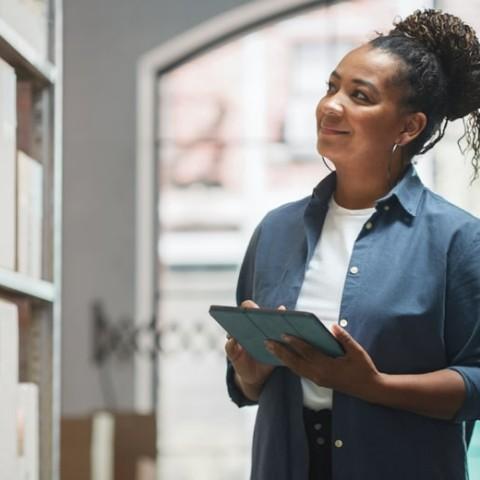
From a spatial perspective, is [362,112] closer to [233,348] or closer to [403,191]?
[403,191]

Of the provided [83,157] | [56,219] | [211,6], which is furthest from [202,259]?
[56,219]

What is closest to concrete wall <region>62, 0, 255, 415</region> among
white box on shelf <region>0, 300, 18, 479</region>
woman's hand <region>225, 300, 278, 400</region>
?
white box on shelf <region>0, 300, 18, 479</region>

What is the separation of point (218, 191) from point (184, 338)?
666 millimetres

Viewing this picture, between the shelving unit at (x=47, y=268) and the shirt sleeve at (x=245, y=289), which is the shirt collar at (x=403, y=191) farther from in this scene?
the shelving unit at (x=47, y=268)

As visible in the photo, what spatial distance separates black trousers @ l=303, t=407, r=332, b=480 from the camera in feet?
5.43

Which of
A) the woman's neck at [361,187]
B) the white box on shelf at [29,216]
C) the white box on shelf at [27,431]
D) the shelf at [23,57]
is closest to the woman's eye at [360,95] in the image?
the woman's neck at [361,187]

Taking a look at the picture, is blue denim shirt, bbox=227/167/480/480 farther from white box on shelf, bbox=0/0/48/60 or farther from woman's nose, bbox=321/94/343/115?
white box on shelf, bbox=0/0/48/60

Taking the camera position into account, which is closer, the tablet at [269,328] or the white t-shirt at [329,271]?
the tablet at [269,328]

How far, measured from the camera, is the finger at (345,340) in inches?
60.9

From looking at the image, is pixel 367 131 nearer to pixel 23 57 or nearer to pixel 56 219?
pixel 23 57

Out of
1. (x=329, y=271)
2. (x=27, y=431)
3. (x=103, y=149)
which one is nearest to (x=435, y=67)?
(x=329, y=271)

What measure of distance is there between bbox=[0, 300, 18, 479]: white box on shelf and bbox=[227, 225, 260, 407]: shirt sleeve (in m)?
0.36

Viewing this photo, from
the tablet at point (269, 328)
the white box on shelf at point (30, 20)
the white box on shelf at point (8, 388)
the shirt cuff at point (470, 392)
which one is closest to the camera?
the tablet at point (269, 328)

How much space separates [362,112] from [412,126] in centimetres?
8
